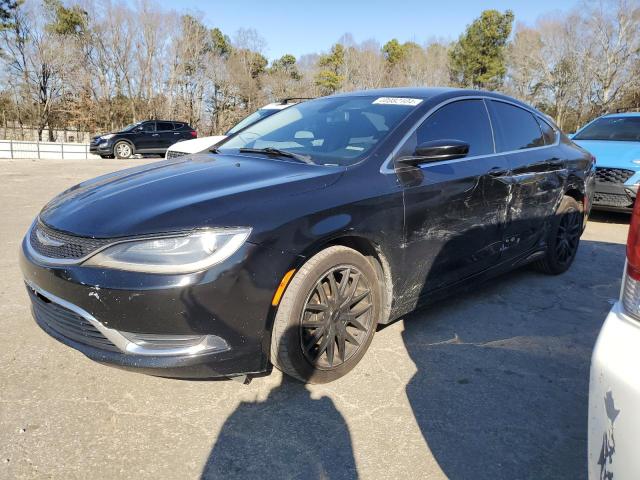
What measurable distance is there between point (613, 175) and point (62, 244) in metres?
7.16

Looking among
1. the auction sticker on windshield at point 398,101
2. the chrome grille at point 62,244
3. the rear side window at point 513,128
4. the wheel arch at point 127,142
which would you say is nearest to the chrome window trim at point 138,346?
the chrome grille at point 62,244

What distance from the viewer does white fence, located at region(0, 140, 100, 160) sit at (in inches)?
751

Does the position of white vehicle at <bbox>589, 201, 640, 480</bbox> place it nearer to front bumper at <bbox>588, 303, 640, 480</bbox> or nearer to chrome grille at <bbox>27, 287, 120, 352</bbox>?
front bumper at <bbox>588, 303, 640, 480</bbox>

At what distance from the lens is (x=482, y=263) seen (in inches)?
138

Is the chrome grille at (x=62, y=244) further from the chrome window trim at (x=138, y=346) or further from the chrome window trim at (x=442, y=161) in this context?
the chrome window trim at (x=442, y=161)

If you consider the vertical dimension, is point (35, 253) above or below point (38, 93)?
below

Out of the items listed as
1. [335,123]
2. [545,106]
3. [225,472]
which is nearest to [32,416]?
[225,472]

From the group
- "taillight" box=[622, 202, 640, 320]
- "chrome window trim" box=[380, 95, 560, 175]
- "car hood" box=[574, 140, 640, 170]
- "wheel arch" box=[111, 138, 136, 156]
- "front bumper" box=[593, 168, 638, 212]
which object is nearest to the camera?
"taillight" box=[622, 202, 640, 320]

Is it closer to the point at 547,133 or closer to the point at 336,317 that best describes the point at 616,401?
the point at 336,317

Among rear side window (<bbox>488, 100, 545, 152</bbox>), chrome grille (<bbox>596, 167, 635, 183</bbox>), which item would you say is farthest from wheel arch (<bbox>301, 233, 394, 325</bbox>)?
chrome grille (<bbox>596, 167, 635, 183</bbox>)

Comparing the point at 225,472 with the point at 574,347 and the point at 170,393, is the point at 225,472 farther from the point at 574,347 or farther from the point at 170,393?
the point at 574,347

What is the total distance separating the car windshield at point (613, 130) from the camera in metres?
7.83

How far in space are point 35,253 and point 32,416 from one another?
0.78 metres

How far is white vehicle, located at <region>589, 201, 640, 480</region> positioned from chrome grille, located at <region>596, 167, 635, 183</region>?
6.30 m
